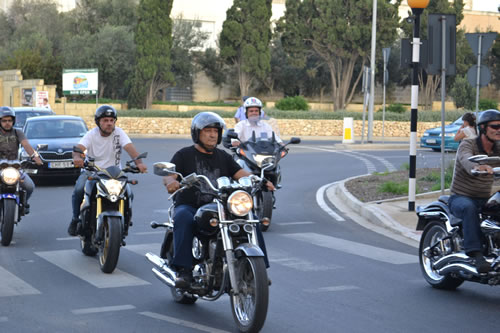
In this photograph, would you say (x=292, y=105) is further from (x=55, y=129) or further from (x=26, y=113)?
(x=55, y=129)

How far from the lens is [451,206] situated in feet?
25.7

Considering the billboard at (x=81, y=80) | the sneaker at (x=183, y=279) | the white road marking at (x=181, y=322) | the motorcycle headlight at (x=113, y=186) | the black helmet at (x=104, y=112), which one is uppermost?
the billboard at (x=81, y=80)

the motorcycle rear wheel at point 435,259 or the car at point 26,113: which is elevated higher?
the car at point 26,113

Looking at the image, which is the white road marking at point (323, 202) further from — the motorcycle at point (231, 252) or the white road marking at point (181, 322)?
the motorcycle at point (231, 252)

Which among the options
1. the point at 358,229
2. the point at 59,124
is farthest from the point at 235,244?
the point at 59,124

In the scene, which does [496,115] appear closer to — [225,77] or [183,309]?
[183,309]

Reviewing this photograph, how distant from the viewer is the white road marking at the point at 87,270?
8414mm

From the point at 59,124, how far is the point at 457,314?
15438 millimetres

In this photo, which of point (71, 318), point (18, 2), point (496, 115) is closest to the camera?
point (71, 318)

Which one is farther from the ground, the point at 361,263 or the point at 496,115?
the point at 496,115

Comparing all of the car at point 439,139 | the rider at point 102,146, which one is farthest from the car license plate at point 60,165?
the car at point 439,139

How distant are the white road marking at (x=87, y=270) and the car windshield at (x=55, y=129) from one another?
34.5 ft

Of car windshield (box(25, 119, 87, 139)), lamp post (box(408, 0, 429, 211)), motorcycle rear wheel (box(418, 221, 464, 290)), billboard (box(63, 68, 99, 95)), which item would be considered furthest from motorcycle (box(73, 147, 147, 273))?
billboard (box(63, 68, 99, 95))

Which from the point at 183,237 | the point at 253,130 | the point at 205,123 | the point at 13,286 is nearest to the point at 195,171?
the point at 205,123
